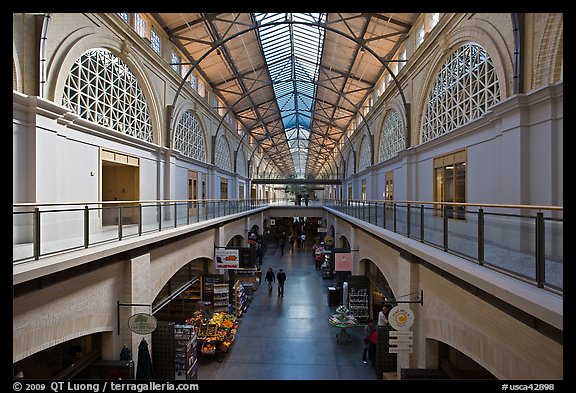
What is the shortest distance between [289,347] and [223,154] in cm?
2296

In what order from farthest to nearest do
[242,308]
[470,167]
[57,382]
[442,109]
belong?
[242,308] < [442,109] < [470,167] < [57,382]

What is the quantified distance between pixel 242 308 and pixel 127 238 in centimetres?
980

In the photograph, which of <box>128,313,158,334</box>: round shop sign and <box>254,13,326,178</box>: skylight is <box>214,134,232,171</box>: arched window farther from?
<box>128,313,158,334</box>: round shop sign

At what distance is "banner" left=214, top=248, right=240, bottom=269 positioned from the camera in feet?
50.3

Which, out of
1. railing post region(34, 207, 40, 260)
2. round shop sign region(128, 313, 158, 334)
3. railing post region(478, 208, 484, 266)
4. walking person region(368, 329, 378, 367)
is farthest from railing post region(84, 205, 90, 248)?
walking person region(368, 329, 378, 367)

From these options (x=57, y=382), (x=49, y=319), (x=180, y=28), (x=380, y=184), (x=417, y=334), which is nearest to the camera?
(x=57, y=382)

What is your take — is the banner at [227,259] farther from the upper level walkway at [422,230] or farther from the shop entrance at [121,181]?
the upper level walkway at [422,230]

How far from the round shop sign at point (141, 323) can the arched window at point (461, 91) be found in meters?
10.9

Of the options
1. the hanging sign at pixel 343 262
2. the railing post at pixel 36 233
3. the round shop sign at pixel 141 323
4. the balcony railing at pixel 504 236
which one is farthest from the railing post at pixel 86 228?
the hanging sign at pixel 343 262

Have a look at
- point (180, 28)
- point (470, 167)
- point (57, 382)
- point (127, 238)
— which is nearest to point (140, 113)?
point (180, 28)

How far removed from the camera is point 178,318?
15.4m

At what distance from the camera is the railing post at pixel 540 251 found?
3.63 m

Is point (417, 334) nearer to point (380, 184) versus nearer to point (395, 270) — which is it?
point (395, 270)

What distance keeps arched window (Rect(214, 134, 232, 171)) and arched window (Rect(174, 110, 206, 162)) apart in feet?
15.9
